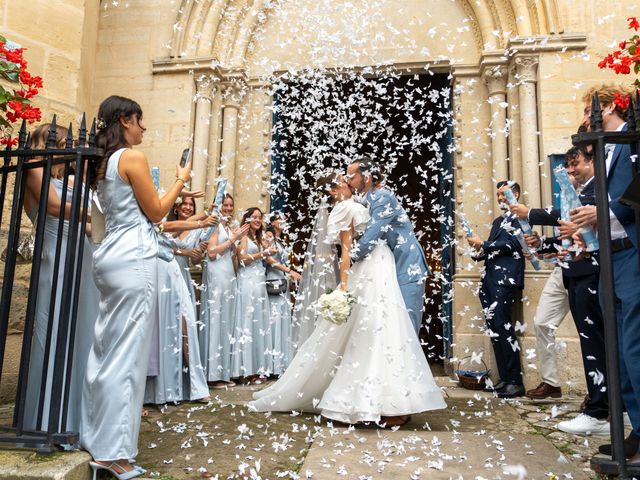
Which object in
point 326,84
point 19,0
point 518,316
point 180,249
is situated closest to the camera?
point 19,0

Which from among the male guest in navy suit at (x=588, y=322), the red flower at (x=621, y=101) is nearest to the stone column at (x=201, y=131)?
the male guest in navy suit at (x=588, y=322)

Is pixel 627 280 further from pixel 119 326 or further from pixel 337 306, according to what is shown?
pixel 119 326

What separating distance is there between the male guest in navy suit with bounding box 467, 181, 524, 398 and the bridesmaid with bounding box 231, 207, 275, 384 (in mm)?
2367

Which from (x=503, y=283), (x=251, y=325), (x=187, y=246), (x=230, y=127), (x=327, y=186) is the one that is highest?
(x=230, y=127)

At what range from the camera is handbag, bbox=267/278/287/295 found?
625cm

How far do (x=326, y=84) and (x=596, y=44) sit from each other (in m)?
3.36

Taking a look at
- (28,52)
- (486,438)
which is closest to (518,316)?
(486,438)

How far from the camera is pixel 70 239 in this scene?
2588mm

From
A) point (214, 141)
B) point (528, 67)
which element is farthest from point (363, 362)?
point (528, 67)

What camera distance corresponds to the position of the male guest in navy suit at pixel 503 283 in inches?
212

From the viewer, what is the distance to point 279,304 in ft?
20.7

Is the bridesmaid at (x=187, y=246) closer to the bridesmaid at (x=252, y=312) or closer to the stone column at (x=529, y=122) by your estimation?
the bridesmaid at (x=252, y=312)

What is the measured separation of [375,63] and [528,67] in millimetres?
1879

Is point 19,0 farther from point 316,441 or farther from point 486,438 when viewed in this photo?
point 486,438
